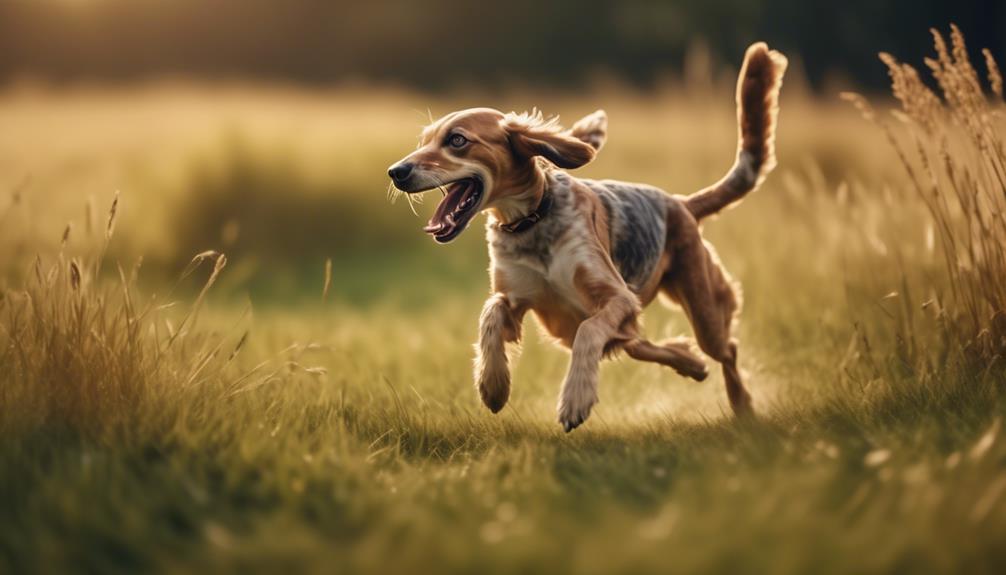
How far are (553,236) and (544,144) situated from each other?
15.9 inches

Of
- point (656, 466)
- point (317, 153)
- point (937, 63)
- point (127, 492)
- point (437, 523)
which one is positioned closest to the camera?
point (437, 523)

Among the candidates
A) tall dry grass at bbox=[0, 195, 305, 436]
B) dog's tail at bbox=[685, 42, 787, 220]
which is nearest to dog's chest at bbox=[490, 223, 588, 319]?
tall dry grass at bbox=[0, 195, 305, 436]

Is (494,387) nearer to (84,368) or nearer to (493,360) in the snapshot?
(493,360)

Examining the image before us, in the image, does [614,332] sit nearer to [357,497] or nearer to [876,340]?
[357,497]

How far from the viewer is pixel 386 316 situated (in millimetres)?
9289

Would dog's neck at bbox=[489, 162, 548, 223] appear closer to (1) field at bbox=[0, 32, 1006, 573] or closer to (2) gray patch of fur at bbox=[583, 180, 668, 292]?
(2) gray patch of fur at bbox=[583, 180, 668, 292]

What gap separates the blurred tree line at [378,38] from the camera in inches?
1250

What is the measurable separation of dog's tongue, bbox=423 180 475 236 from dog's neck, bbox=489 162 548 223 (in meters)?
0.17

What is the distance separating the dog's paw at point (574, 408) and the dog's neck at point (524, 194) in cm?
95

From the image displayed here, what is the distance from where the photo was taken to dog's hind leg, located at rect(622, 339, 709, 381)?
15.2 ft

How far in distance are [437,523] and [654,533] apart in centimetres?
64

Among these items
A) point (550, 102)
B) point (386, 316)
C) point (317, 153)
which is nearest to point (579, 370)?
point (386, 316)

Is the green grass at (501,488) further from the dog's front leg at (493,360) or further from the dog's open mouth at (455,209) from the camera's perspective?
the dog's open mouth at (455,209)

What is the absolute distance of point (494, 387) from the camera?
4.56 m
